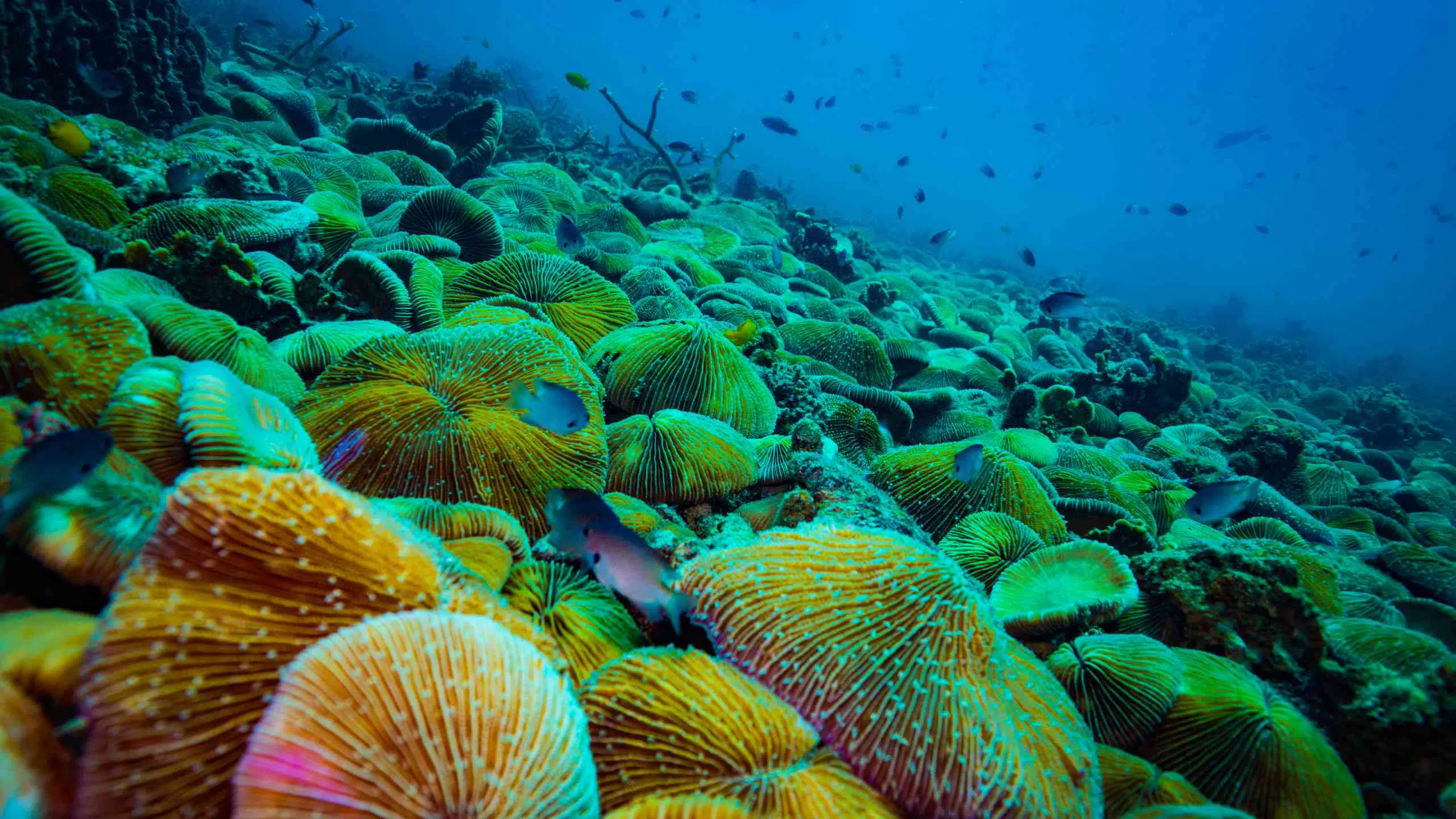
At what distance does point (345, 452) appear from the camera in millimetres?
2529

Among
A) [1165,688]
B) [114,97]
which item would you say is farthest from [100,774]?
[114,97]

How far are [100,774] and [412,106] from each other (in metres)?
14.2

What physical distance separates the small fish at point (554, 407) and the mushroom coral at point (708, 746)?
3.44ft

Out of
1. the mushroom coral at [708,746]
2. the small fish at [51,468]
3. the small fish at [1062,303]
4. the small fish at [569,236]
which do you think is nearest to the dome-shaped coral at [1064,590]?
the mushroom coral at [708,746]

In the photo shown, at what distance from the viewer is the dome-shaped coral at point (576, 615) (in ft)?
6.41

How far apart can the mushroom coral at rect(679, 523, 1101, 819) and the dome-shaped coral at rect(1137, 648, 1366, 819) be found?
0.82m

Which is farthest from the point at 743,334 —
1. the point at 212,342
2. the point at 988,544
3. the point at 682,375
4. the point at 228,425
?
the point at 228,425

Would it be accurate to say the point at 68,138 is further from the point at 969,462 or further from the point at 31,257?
the point at 969,462

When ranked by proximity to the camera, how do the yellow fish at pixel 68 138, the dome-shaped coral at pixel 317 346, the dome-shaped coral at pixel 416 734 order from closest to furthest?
the dome-shaped coral at pixel 416 734
the dome-shaped coral at pixel 317 346
the yellow fish at pixel 68 138

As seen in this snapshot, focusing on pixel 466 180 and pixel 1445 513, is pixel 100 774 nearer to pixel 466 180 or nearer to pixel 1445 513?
pixel 466 180

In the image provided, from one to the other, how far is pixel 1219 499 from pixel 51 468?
6.03 meters

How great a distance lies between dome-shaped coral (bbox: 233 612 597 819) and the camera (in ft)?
3.56

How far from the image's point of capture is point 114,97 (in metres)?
7.42

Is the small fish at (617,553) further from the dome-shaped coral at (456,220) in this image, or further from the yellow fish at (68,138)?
the yellow fish at (68,138)
